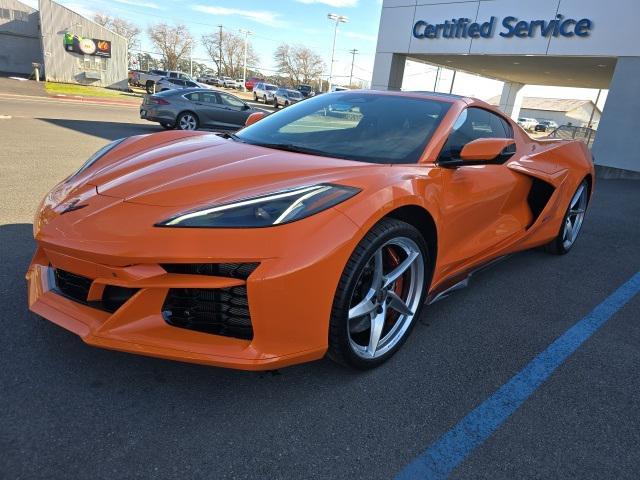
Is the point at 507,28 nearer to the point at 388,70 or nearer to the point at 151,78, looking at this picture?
the point at 388,70

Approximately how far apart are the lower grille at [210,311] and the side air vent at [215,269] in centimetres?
7

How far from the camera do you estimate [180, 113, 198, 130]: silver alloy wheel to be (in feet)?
42.7

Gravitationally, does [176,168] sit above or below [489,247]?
above

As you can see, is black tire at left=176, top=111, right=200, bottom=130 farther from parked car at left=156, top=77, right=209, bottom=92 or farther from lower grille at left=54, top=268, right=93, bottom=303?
parked car at left=156, top=77, right=209, bottom=92

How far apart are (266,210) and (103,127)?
1167cm

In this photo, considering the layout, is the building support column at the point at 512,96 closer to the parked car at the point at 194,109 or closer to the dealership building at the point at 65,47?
the parked car at the point at 194,109

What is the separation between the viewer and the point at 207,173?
216cm

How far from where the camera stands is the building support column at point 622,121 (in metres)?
12.3

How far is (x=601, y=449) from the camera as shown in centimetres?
192

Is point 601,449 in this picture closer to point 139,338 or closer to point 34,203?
point 139,338

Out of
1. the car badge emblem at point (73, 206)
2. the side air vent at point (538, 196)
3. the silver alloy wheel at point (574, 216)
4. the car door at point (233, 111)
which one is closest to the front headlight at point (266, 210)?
the car badge emblem at point (73, 206)

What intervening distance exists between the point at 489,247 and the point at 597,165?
12209mm

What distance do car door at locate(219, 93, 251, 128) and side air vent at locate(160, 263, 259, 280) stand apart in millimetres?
12597

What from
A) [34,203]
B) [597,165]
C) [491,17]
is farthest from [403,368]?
[491,17]
